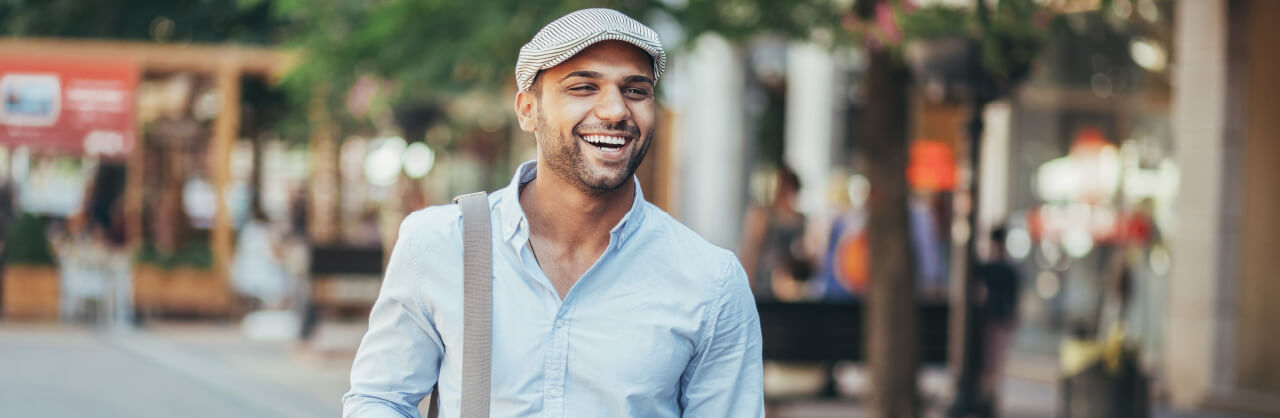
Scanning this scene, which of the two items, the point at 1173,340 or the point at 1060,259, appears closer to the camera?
→ the point at 1173,340

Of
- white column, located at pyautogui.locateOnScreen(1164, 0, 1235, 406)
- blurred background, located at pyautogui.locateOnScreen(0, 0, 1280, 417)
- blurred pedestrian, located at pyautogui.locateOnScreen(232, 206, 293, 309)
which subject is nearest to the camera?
blurred background, located at pyautogui.locateOnScreen(0, 0, 1280, 417)

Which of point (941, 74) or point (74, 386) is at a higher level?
point (941, 74)

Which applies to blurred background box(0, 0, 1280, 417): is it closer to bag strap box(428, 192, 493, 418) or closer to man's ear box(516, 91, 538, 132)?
man's ear box(516, 91, 538, 132)

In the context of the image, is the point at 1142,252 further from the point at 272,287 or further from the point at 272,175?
the point at 272,175

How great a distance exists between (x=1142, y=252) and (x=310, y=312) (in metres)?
7.48

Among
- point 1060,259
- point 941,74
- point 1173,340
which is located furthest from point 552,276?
point 1060,259

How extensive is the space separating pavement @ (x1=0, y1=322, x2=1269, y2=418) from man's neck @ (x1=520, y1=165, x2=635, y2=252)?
289 inches

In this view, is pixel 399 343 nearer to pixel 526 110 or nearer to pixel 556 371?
pixel 556 371

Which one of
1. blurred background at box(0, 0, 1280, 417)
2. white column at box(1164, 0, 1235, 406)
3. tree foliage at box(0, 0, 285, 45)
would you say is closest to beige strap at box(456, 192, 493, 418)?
blurred background at box(0, 0, 1280, 417)

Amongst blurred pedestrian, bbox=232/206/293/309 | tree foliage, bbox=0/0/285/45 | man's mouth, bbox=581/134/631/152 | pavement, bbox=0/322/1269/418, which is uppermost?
tree foliage, bbox=0/0/285/45

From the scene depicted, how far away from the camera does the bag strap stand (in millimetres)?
2453

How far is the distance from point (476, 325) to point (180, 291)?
17577mm

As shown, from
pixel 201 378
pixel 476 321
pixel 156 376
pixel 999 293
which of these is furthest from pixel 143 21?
pixel 476 321

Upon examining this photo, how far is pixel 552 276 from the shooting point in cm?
254
